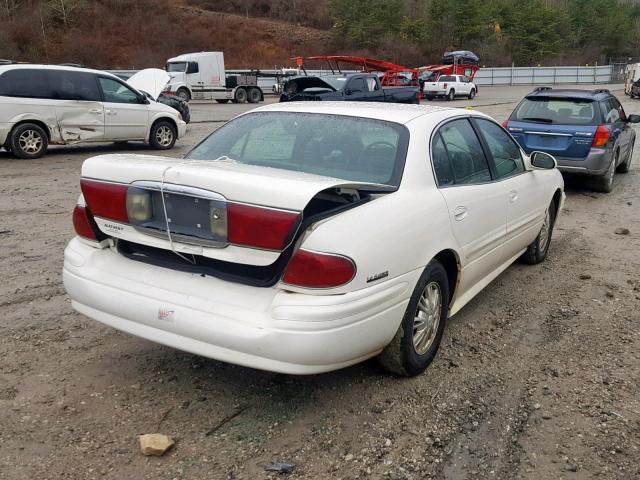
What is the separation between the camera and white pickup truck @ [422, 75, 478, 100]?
39.8 m

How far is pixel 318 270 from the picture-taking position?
2.82m

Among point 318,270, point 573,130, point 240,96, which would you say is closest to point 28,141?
point 573,130

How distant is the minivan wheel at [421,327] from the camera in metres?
3.37

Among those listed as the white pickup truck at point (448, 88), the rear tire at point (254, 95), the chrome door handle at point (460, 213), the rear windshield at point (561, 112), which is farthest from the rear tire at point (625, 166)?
the white pickup truck at point (448, 88)

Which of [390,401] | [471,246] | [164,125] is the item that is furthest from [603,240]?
[164,125]

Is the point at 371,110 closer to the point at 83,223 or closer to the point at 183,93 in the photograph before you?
the point at 83,223

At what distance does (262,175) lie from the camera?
298 centimetres

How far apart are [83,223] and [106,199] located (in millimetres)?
371

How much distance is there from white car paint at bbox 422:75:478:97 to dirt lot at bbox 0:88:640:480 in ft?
120

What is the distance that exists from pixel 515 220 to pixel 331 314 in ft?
8.21

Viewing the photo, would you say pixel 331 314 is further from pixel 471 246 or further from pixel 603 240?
pixel 603 240

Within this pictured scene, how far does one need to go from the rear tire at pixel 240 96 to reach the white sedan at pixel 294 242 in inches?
1256

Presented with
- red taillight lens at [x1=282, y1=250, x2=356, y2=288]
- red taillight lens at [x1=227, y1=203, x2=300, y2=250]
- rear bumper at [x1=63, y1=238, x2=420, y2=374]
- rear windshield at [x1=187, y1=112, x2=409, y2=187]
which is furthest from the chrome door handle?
red taillight lens at [x1=227, y1=203, x2=300, y2=250]

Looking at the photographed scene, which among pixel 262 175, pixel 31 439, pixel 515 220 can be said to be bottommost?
pixel 31 439
